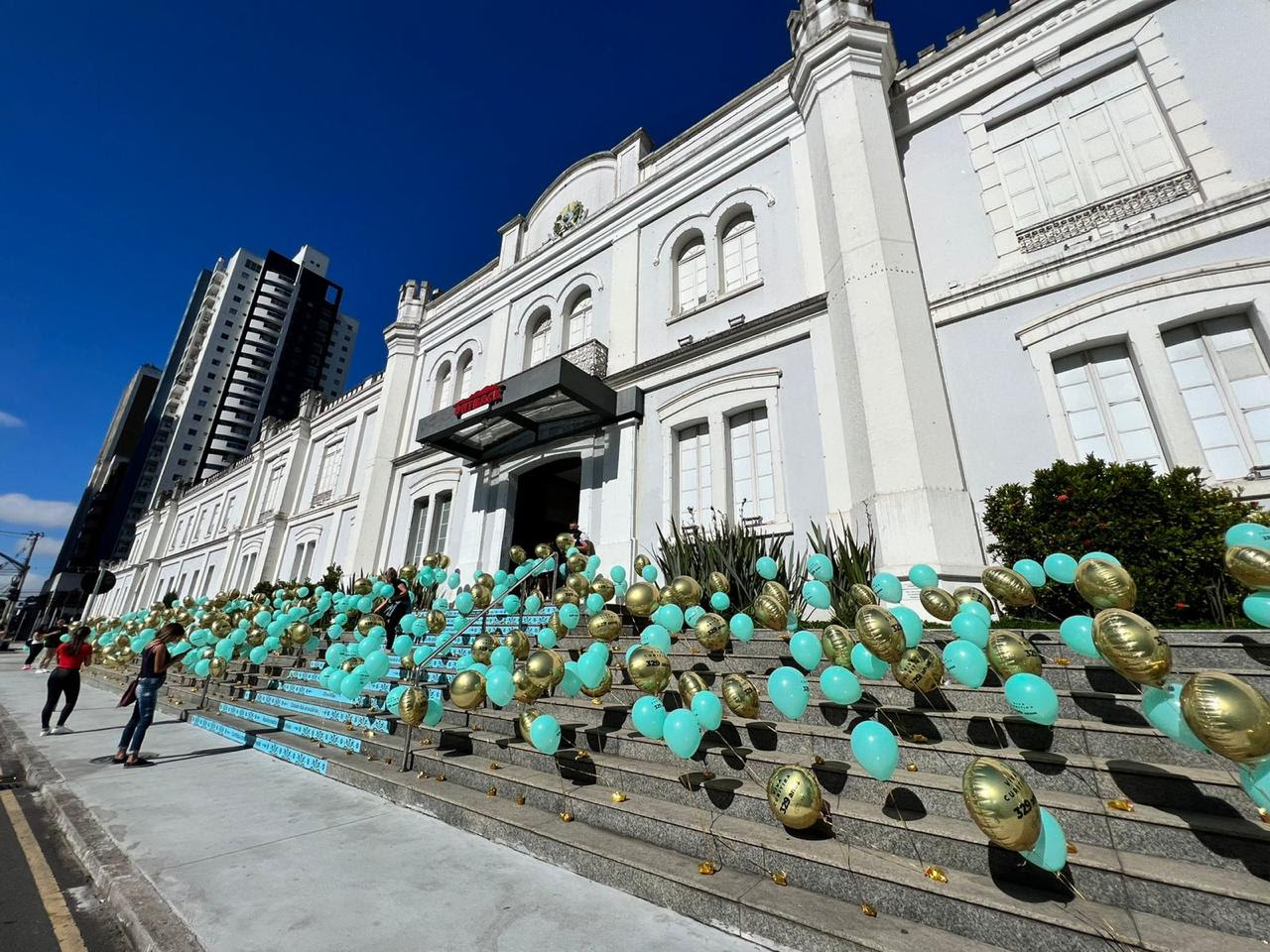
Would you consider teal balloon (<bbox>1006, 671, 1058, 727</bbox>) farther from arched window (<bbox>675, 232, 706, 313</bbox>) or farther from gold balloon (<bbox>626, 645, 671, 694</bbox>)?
arched window (<bbox>675, 232, 706, 313</bbox>)

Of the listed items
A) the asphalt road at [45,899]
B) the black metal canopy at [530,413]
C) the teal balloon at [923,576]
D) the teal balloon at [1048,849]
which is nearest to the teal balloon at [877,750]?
the teal balloon at [1048,849]

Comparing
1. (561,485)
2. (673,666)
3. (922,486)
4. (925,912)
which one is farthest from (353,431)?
(925,912)

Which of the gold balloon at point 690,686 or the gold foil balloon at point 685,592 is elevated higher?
the gold foil balloon at point 685,592

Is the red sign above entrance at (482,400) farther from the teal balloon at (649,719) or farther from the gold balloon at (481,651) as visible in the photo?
the teal balloon at (649,719)

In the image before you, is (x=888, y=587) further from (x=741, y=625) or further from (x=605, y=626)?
(x=605, y=626)

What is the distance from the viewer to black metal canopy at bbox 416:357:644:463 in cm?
927

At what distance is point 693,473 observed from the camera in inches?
351

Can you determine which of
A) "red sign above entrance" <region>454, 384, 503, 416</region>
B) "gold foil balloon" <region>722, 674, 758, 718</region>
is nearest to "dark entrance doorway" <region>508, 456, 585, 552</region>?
"red sign above entrance" <region>454, 384, 503, 416</region>

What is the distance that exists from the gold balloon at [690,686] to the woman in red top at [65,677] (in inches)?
344

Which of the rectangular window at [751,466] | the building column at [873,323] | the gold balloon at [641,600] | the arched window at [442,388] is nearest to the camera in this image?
the gold balloon at [641,600]

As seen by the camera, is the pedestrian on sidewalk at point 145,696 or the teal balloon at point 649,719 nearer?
the teal balloon at point 649,719

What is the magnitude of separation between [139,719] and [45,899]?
3.35m

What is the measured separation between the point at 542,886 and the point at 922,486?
5.61 metres

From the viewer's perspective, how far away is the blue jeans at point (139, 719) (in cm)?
526
